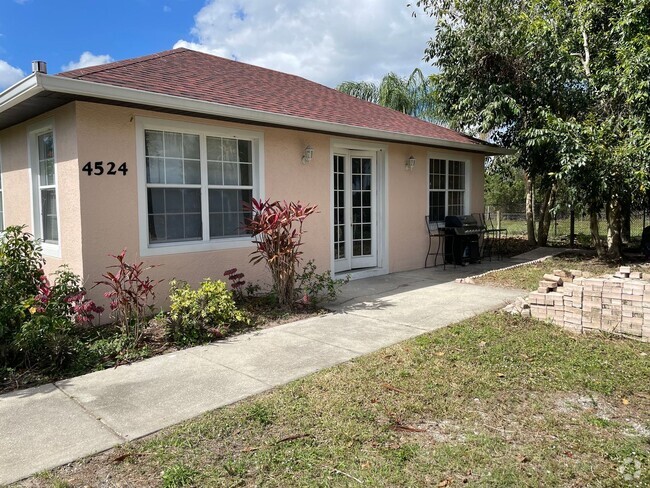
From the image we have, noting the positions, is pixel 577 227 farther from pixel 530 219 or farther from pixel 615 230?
pixel 615 230

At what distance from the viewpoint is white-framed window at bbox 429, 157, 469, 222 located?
1062 centimetres

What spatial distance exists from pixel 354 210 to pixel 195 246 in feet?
11.6

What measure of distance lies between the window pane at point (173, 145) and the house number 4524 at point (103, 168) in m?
0.68

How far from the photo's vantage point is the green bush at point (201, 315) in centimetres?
526

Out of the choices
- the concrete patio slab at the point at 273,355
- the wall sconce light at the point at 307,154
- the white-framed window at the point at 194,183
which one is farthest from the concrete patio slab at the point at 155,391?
the wall sconce light at the point at 307,154

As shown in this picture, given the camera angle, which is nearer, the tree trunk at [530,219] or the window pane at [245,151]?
the window pane at [245,151]

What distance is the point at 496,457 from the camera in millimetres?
2816

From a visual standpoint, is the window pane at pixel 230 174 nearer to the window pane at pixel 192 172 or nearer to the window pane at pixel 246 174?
the window pane at pixel 246 174

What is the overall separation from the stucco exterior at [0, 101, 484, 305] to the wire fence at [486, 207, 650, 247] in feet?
15.4

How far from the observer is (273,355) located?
15.5 ft

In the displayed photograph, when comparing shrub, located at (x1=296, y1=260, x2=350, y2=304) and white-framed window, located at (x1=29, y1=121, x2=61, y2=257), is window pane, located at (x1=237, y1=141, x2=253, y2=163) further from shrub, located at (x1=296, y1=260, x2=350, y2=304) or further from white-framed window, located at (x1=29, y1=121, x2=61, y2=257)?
white-framed window, located at (x1=29, y1=121, x2=61, y2=257)

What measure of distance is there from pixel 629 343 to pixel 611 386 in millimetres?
1412

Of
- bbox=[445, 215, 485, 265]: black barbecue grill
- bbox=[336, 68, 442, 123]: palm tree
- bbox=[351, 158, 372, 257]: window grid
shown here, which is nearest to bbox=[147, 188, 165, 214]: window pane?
bbox=[351, 158, 372, 257]: window grid

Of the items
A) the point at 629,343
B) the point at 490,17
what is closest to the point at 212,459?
the point at 629,343
